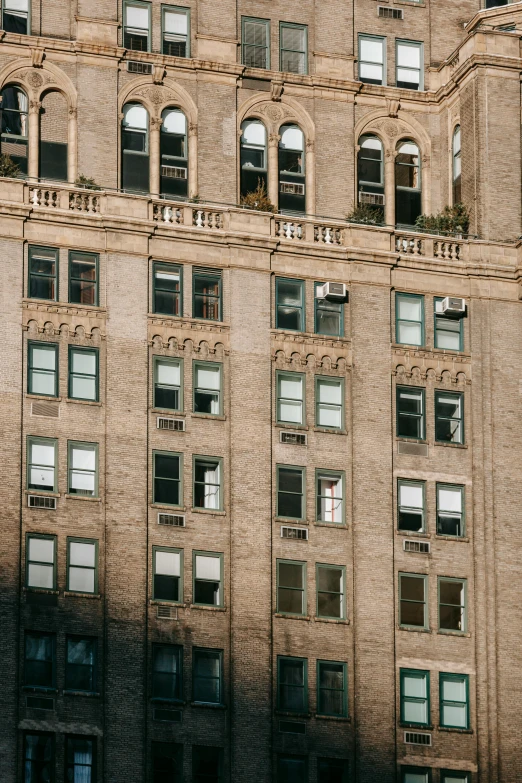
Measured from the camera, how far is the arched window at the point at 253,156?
322 ft

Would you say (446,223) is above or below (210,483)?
above

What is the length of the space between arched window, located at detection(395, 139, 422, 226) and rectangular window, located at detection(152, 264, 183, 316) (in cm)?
920

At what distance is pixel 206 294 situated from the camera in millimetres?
94875

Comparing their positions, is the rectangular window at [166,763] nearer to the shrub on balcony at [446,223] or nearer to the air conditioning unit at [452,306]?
the air conditioning unit at [452,306]

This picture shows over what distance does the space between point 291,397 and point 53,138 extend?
11.8m

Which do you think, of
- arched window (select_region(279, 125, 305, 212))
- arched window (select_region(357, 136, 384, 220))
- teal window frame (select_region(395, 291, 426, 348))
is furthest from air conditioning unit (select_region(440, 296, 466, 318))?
arched window (select_region(279, 125, 305, 212))

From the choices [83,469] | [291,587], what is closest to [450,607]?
[291,587]

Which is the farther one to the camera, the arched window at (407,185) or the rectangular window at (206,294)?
the arched window at (407,185)

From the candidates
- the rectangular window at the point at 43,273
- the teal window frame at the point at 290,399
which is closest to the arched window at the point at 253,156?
the teal window frame at the point at 290,399

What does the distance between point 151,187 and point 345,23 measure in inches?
384

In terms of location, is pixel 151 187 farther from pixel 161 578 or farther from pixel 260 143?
pixel 161 578

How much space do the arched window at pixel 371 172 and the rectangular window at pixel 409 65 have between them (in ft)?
8.51

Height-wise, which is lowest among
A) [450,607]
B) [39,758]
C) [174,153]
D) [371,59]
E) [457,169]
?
[39,758]

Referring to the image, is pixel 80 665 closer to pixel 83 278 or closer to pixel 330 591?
pixel 330 591
